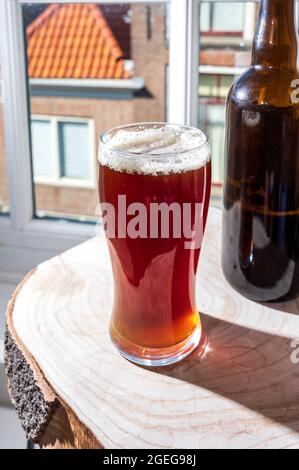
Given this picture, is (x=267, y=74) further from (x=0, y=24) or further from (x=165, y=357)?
(x=0, y=24)

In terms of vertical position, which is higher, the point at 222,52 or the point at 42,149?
the point at 222,52

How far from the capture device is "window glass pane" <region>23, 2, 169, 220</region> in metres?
1.28

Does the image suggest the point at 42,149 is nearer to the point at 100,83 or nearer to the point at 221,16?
the point at 100,83

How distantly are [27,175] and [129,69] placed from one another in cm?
35

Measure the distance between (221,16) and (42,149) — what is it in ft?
1.82

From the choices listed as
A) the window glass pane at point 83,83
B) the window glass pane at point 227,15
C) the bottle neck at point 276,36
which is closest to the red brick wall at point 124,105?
the window glass pane at point 83,83

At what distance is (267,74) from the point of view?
28.1 inches

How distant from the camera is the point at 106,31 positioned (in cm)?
133

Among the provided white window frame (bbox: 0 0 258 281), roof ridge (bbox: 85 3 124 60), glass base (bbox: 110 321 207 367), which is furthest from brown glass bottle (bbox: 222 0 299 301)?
roof ridge (bbox: 85 3 124 60)

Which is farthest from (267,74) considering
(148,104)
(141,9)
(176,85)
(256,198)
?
(148,104)

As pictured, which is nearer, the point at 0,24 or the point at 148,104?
the point at 0,24

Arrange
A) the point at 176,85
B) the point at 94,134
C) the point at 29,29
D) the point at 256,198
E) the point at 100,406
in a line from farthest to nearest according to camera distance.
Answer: the point at 94,134
the point at 29,29
the point at 176,85
the point at 256,198
the point at 100,406

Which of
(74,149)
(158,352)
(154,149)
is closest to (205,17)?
(74,149)

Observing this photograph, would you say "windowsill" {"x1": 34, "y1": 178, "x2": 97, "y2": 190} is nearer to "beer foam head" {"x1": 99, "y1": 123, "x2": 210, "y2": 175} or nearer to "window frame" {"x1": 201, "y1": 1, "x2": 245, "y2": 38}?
"window frame" {"x1": 201, "y1": 1, "x2": 245, "y2": 38}
